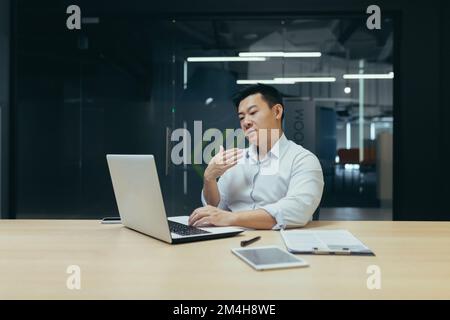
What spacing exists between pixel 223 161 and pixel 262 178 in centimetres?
27

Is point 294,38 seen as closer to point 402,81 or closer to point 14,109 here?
point 402,81

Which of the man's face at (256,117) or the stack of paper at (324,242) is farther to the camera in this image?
the man's face at (256,117)

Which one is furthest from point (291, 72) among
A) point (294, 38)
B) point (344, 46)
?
point (344, 46)

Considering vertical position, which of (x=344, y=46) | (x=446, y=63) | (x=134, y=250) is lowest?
(x=134, y=250)

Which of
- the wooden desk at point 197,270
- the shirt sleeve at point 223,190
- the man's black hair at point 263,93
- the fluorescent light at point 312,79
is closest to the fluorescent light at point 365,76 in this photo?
the fluorescent light at point 312,79

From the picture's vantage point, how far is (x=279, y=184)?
1963 millimetres

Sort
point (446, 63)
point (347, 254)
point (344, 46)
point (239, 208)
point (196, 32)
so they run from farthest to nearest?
1. point (344, 46)
2. point (196, 32)
3. point (446, 63)
4. point (239, 208)
5. point (347, 254)

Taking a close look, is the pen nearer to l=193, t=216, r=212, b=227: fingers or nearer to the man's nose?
l=193, t=216, r=212, b=227: fingers

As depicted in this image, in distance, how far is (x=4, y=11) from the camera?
353 centimetres

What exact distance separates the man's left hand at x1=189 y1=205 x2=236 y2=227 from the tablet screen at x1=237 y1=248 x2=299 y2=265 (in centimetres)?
39

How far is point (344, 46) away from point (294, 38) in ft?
2.15

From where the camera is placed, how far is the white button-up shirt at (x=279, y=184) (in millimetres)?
1593

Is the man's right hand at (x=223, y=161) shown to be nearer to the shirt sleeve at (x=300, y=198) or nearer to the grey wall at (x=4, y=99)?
the shirt sleeve at (x=300, y=198)

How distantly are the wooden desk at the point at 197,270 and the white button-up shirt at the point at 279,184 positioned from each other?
0.71 ft
